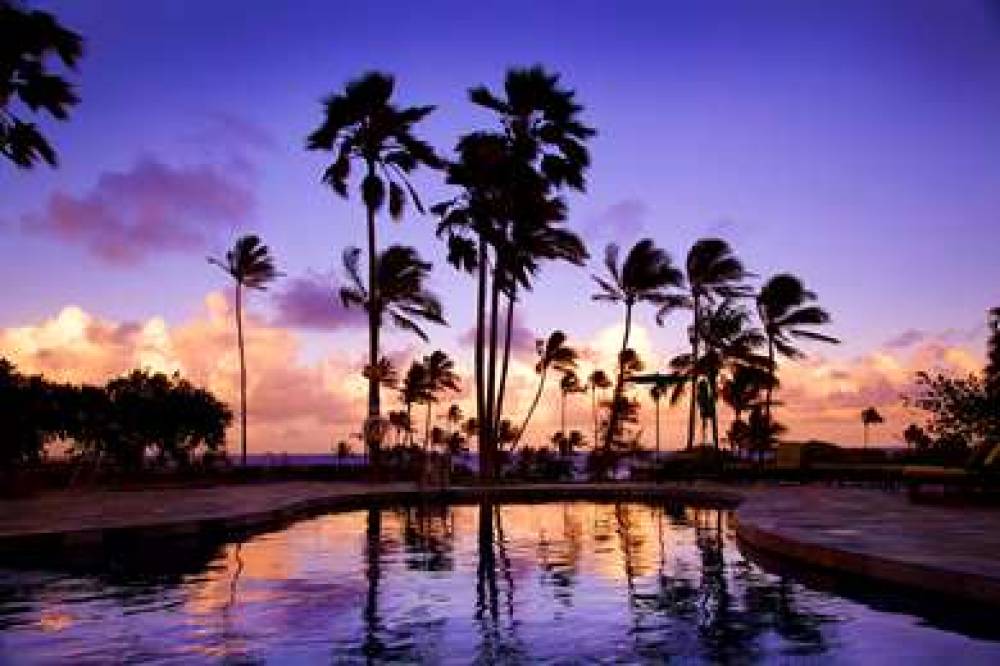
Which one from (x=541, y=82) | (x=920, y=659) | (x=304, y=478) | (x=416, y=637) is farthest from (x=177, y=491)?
(x=920, y=659)

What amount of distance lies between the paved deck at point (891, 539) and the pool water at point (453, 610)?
0.66m

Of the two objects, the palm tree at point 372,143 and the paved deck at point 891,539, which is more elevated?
the palm tree at point 372,143

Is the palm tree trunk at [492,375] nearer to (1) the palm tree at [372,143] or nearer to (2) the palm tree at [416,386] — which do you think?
(1) the palm tree at [372,143]

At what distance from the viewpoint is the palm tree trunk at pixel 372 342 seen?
3756 cm

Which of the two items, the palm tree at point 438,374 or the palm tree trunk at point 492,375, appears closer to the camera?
the palm tree trunk at point 492,375

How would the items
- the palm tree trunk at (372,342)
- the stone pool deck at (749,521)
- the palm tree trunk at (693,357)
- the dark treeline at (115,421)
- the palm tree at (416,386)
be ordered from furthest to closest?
the palm tree at (416,386) < the palm tree trunk at (693,357) < the palm tree trunk at (372,342) < the dark treeline at (115,421) < the stone pool deck at (749,521)

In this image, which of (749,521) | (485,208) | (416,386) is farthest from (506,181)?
(416,386)

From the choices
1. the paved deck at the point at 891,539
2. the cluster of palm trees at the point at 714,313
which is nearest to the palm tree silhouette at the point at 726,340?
the cluster of palm trees at the point at 714,313

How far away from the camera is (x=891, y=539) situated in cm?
1472

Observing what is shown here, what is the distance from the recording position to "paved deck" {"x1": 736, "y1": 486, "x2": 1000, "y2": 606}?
440 inches

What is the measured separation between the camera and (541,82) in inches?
1505

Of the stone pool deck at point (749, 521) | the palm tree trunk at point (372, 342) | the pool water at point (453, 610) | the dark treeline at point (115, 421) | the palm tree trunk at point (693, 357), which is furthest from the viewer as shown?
the palm tree trunk at point (693, 357)

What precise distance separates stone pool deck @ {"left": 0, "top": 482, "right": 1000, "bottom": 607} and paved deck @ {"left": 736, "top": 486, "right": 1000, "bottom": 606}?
0.02 m

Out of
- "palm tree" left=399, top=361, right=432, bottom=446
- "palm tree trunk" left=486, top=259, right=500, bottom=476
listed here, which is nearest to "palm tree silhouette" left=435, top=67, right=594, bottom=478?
"palm tree trunk" left=486, top=259, right=500, bottom=476
